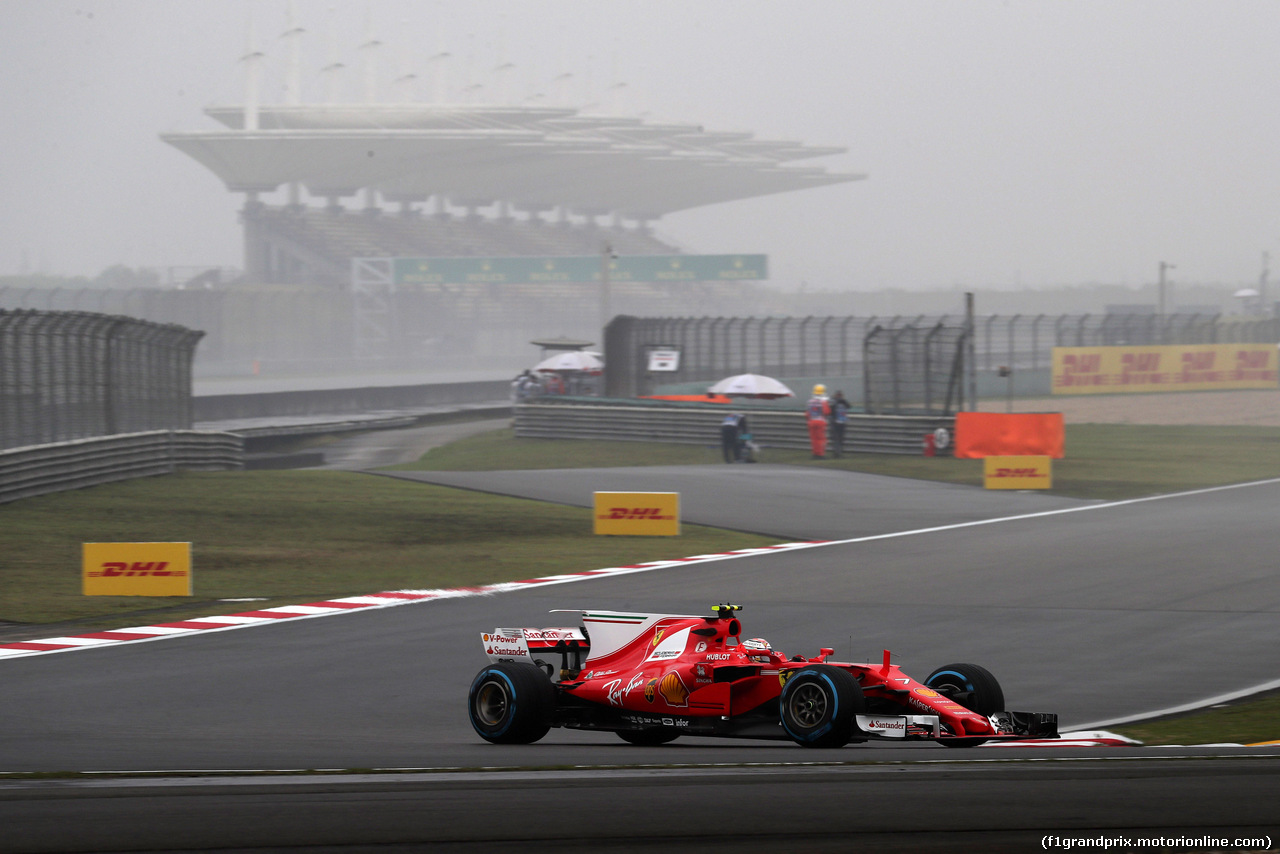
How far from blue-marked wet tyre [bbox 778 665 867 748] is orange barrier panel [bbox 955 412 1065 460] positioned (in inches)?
847

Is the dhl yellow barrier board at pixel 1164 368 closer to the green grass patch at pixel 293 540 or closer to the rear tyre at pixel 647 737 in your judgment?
the green grass patch at pixel 293 540

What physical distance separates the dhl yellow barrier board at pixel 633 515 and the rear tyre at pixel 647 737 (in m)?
10.6

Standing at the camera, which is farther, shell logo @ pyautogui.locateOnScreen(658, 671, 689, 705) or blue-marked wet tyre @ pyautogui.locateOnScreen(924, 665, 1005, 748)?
shell logo @ pyautogui.locateOnScreen(658, 671, 689, 705)

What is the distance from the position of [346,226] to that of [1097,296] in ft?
212

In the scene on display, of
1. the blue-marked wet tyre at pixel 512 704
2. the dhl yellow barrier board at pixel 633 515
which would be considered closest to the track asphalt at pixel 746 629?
the blue-marked wet tyre at pixel 512 704

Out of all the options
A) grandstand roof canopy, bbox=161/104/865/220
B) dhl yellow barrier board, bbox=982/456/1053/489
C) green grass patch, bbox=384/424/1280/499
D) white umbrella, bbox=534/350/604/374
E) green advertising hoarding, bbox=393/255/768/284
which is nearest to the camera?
dhl yellow barrier board, bbox=982/456/1053/489

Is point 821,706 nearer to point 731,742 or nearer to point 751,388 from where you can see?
point 731,742

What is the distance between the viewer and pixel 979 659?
1008cm

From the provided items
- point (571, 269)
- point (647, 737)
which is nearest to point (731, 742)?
point (647, 737)

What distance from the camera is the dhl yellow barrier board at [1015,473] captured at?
78.6 feet

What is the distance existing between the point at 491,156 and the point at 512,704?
117m

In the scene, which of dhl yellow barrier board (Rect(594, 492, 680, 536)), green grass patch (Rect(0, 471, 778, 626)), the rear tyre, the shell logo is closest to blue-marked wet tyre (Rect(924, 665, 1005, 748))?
the shell logo

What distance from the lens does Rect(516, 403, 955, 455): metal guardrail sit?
29547mm

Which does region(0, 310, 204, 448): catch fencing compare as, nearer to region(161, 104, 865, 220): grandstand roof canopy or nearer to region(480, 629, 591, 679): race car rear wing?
Result: region(480, 629, 591, 679): race car rear wing
